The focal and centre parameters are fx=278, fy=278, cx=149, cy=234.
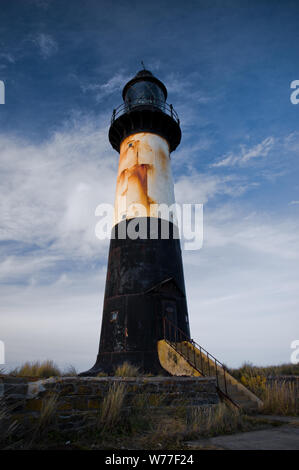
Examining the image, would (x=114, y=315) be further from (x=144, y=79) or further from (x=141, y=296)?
(x=144, y=79)

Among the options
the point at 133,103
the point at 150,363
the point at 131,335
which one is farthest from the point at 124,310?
the point at 133,103

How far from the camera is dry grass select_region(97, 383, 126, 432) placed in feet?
18.6

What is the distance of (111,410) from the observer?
5.79m

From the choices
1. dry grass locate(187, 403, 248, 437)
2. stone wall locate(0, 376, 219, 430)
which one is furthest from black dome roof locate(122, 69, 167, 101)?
dry grass locate(187, 403, 248, 437)

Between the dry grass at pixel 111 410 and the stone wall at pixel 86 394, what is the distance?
0.16 metres

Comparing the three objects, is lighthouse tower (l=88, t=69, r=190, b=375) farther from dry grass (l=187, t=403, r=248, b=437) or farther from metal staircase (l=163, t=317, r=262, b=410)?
dry grass (l=187, t=403, r=248, b=437)

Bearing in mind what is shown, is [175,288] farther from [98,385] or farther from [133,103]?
[133,103]

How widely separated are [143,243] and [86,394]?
7634 mm

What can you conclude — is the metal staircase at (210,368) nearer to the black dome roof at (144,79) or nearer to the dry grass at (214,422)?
the dry grass at (214,422)

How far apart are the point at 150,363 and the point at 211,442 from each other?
550 cm

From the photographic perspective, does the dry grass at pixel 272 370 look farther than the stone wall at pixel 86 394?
Yes

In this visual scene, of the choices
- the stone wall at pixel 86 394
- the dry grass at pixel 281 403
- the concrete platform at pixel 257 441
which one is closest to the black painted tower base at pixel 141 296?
the stone wall at pixel 86 394

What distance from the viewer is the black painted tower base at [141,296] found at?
35.9ft

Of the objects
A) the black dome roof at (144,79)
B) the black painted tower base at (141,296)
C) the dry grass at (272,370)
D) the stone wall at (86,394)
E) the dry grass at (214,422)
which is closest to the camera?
the stone wall at (86,394)
